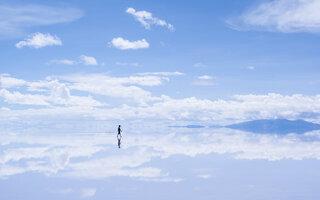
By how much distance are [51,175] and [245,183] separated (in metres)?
23.3

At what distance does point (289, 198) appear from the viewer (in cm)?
3412

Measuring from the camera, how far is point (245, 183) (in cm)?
4097

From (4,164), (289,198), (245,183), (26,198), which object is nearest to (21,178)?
(26,198)

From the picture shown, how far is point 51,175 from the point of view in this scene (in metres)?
44.7

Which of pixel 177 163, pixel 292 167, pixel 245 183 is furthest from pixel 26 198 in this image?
pixel 292 167

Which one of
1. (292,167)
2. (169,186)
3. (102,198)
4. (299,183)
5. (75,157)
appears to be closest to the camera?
(102,198)

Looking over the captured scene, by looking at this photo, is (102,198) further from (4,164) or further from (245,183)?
(4,164)

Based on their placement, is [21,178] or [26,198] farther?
[21,178]

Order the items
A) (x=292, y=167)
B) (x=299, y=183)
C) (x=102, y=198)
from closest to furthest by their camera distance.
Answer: (x=102, y=198)
(x=299, y=183)
(x=292, y=167)

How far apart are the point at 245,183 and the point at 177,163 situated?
17769 mm

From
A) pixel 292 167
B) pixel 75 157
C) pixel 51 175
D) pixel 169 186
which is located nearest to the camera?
pixel 169 186

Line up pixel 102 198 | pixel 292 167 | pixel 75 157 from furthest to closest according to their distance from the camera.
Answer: pixel 75 157, pixel 292 167, pixel 102 198

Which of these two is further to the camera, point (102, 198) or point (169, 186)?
point (169, 186)

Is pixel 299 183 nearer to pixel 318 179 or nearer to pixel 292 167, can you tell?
pixel 318 179
